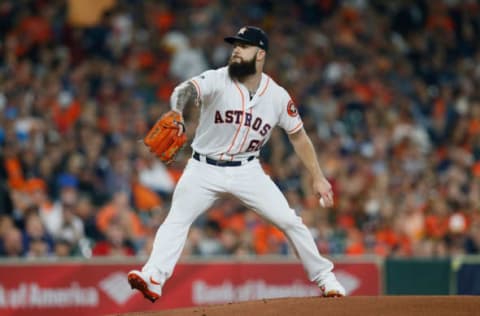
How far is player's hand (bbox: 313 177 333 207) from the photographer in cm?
750

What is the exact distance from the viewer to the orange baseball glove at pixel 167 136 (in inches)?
279

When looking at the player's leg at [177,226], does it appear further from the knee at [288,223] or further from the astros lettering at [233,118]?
the knee at [288,223]

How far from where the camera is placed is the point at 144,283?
710 centimetres

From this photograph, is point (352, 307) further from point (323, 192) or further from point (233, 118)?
point (233, 118)

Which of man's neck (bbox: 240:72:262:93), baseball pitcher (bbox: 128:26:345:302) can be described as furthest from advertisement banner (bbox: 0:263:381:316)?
man's neck (bbox: 240:72:262:93)

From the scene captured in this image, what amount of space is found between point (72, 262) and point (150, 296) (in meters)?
2.99

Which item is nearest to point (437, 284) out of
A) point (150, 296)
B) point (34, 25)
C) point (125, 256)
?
point (125, 256)

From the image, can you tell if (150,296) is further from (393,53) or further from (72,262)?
(393,53)

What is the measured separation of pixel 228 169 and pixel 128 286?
324 centimetres

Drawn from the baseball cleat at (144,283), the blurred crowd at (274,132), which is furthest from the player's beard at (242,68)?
the blurred crowd at (274,132)

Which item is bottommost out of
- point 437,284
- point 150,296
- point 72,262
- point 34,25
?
point 437,284

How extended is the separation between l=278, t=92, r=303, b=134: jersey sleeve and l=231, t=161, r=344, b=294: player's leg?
348 millimetres

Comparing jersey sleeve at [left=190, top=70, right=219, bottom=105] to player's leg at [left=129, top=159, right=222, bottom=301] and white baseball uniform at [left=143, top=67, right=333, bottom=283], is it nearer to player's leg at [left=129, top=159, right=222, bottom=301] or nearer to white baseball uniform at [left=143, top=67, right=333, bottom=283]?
white baseball uniform at [left=143, top=67, right=333, bottom=283]

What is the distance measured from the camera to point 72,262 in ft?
32.9
